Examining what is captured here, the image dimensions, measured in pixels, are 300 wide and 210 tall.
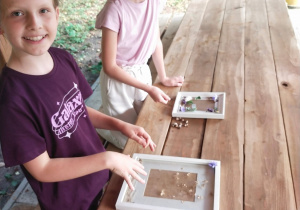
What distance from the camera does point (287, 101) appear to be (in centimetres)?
137

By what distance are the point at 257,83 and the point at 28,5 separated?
3.85 ft

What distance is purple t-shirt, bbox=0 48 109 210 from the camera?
823 mm

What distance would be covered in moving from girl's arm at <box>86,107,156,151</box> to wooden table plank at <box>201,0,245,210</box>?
0.23 m

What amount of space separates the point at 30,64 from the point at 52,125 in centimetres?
21

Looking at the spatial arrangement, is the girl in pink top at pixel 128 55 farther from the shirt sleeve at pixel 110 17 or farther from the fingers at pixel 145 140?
the fingers at pixel 145 140

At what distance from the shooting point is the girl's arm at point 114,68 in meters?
1.43

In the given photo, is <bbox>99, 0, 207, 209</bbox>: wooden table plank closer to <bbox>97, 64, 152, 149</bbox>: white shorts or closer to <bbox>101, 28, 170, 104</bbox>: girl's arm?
<bbox>101, 28, 170, 104</bbox>: girl's arm

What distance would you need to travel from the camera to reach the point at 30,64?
0.91 m

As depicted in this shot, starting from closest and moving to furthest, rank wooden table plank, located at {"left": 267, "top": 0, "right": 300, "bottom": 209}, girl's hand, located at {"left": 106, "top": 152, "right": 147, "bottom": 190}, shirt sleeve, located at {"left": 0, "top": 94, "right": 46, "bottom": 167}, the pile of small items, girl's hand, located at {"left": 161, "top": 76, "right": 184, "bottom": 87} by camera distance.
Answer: shirt sleeve, located at {"left": 0, "top": 94, "right": 46, "bottom": 167} → girl's hand, located at {"left": 106, "top": 152, "right": 147, "bottom": 190} → wooden table plank, located at {"left": 267, "top": 0, "right": 300, "bottom": 209} → the pile of small items → girl's hand, located at {"left": 161, "top": 76, "right": 184, "bottom": 87}

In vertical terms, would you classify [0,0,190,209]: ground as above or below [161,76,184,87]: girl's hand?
below

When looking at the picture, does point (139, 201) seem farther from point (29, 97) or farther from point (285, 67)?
point (285, 67)

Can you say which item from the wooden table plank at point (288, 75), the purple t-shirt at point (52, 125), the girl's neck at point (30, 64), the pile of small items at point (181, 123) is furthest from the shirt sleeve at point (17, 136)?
the wooden table plank at point (288, 75)

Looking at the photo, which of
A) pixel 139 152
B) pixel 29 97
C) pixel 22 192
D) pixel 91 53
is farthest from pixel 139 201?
pixel 91 53

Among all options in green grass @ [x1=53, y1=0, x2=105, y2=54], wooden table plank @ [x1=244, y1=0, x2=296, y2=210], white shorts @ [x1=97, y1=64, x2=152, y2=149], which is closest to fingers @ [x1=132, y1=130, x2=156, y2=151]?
wooden table plank @ [x1=244, y1=0, x2=296, y2=210]
